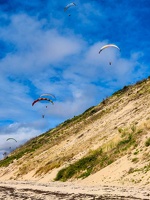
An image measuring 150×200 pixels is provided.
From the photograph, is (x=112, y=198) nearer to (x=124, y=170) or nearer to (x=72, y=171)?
(x=124, y=170)

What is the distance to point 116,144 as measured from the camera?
45.9 meters

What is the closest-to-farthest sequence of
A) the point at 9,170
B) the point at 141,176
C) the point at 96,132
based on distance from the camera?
the point at 141,176, the point at 96,132, the point at 9,170

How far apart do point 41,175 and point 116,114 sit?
1942 centimetres

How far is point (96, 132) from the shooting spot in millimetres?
60844

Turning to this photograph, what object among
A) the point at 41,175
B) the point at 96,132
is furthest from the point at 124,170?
the point at 96,132

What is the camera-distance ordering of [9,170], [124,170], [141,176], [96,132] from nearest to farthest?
1. [141,176]
2. [124,170]
3. [96,132]
4. [9,170]

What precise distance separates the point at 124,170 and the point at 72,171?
10733 mm

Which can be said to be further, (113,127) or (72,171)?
(113,127)

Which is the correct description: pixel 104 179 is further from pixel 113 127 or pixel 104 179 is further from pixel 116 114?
pixel 116 114

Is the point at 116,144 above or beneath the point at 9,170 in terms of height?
beneath

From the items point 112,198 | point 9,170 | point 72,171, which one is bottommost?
point 112,198

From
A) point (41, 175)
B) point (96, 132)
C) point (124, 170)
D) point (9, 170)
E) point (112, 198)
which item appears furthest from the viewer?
point (9, 170)

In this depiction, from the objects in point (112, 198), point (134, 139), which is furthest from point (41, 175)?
point (112, 198)

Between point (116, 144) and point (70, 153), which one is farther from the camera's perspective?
point (70, 153)
